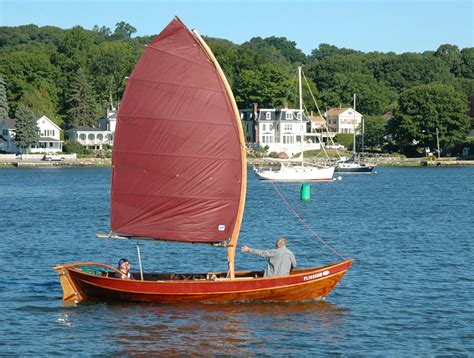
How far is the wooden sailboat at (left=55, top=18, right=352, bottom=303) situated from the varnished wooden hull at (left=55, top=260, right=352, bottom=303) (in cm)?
5

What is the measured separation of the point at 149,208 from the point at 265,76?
14923 centimetres

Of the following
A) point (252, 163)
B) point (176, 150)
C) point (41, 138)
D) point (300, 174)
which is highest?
point (41, 138)

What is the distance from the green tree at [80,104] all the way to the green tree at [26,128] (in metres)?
16.2

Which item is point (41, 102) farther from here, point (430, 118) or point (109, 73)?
point (430, 118)

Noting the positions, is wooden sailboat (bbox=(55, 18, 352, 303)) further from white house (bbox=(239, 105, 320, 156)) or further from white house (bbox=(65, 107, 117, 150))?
white house (bbox=(65, 107, 117, 150))

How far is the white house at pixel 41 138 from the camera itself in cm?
16462

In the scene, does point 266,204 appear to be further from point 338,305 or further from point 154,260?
point 338,305

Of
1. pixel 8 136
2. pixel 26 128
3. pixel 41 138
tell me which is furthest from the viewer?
pixel 8 136

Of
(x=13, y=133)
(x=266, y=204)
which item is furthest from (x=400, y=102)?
(x=266, y=204)

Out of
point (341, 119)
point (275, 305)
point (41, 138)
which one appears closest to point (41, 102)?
point (41, 138)

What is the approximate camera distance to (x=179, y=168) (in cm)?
3061

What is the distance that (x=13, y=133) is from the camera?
164m

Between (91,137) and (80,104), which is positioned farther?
(80,104)

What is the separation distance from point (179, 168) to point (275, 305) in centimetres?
534
